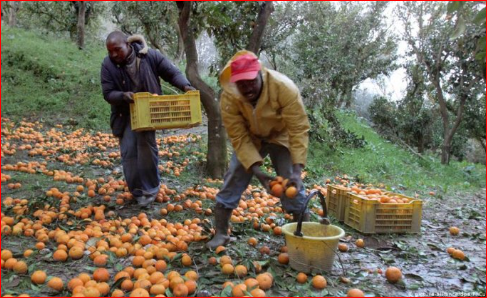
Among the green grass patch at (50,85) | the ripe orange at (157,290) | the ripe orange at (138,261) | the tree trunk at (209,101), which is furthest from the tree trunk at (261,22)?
the green grass patch at (50,85)

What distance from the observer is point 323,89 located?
1194 centimetres

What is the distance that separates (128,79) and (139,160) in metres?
0.84

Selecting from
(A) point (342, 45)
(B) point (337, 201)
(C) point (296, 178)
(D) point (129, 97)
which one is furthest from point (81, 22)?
(C) point (296, 178)

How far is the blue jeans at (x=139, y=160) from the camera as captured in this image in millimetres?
4551

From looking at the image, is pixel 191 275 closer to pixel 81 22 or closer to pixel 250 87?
pixel 250 87

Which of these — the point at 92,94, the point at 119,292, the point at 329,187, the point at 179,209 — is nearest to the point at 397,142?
the point at 92,94

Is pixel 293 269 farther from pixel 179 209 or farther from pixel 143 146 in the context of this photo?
pixel 143 146

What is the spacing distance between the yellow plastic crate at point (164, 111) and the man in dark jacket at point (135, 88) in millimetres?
184

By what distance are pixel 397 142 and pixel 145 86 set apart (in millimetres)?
14002

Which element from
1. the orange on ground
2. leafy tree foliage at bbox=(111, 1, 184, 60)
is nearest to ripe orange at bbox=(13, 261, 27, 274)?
the orange on ground

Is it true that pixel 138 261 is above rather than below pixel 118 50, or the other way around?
below

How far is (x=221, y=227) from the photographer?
3650 millimetres

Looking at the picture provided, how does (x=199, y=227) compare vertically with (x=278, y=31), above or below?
below

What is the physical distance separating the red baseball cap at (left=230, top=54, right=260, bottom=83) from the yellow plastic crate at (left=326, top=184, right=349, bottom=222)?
91.3 inches
